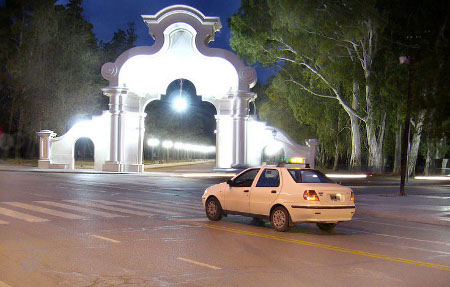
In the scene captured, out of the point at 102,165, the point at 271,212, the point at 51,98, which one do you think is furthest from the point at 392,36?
the point at 51,98

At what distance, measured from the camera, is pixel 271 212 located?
42.5 ft

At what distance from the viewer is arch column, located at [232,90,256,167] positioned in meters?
41.1

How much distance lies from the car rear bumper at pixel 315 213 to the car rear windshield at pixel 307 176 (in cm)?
77

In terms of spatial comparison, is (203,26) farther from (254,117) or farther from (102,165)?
(102,165)

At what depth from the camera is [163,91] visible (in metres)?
43.8

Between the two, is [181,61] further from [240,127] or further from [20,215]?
[20,215]

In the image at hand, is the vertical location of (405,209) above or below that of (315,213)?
below

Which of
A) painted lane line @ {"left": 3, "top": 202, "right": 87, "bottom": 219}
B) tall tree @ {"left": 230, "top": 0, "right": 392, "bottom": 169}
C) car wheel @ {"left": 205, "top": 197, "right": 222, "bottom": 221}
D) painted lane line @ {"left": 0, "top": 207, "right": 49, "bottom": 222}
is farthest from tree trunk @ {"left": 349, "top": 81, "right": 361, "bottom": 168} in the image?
painted lane line @ {"left": 0, "top": 207, "right": 49, "bottom": 222}

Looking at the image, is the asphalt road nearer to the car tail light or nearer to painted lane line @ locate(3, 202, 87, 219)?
painted lane line @ locate(3, 202, 87, 219)

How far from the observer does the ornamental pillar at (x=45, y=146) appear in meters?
43.8

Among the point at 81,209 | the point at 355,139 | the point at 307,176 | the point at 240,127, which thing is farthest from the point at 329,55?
the point at 307,176

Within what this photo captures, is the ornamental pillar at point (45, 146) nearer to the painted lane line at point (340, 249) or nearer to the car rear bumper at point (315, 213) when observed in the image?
the painted lane line at point (340, 249)

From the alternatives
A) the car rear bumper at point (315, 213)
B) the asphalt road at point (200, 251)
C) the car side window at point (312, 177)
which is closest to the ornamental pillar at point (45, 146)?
the asphalt road at point (200, 251)

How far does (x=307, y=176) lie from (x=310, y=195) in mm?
1010
